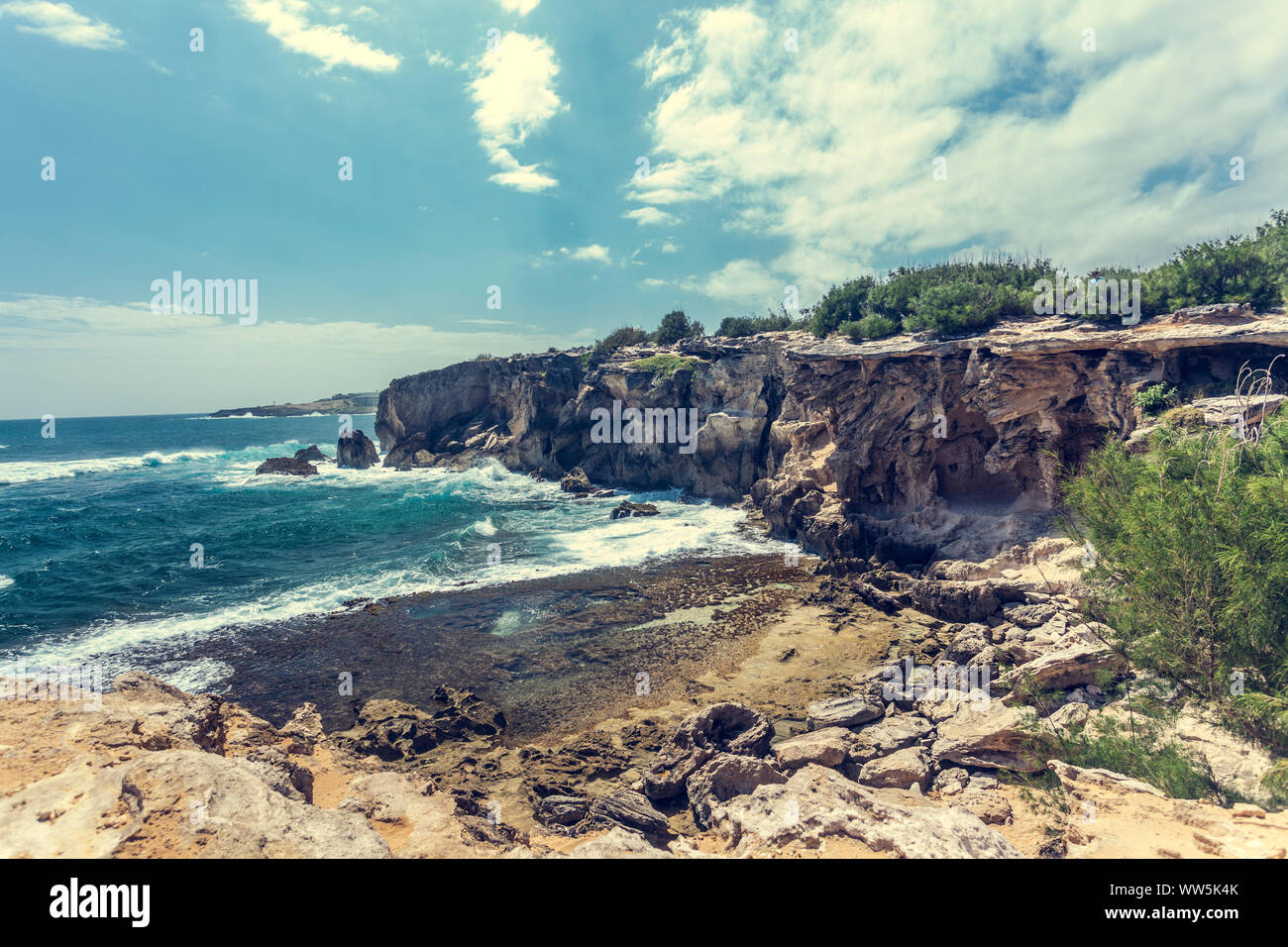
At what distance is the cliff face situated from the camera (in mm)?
17422

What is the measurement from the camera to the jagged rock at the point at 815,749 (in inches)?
438

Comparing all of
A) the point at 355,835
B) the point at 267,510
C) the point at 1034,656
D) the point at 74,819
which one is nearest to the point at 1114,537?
the point at 1034,656

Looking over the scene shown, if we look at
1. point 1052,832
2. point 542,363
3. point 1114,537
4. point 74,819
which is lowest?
point 1052,832

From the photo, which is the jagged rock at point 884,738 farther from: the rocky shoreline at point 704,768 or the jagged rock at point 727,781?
the jagged rock at point 727,781

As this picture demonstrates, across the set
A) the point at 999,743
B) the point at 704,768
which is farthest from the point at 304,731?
the point at 999,743

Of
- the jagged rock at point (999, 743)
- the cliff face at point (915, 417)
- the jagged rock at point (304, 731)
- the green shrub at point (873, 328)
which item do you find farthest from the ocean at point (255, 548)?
the jagged rock at point (999, 743)

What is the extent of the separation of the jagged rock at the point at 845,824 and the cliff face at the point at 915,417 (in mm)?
15561

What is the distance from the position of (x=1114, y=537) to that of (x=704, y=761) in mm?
11017

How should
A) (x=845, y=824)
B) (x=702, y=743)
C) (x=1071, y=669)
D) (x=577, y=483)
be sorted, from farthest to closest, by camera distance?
(x=577, y=483), (x=1071, y=669), (x=702, y=743), (x=845, y=824)

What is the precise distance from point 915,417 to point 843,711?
53.5 ft

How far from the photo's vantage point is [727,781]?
10.1m

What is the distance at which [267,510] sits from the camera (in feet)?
129

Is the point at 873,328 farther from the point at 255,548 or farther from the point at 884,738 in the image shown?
the point at 255,548
